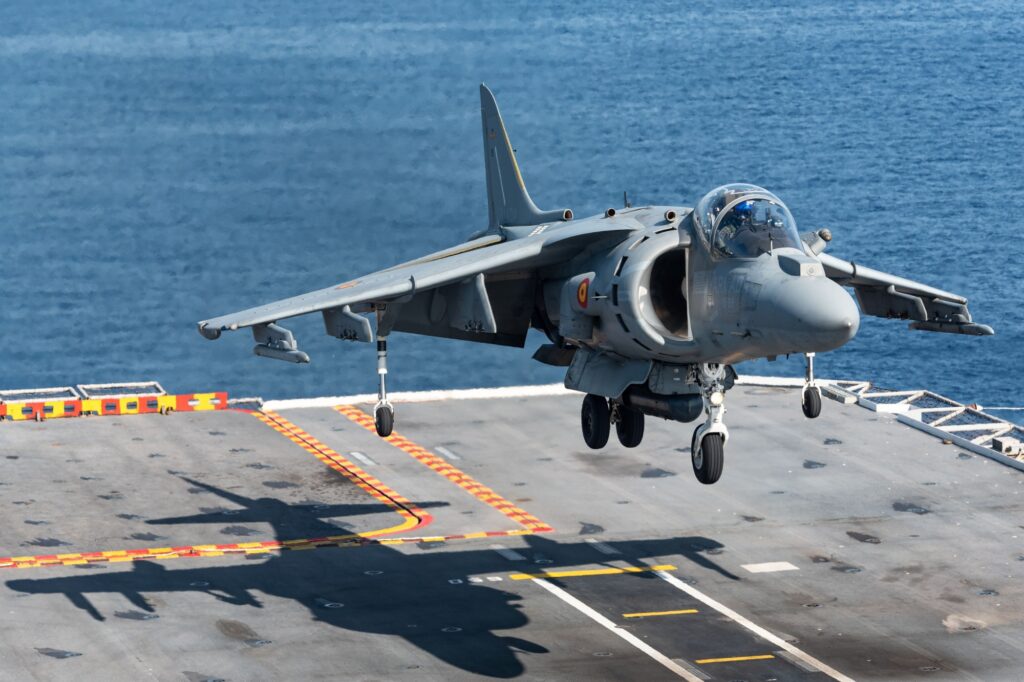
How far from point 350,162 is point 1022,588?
101 metres

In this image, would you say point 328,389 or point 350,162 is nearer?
point 328,389

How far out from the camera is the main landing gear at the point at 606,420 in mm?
49875

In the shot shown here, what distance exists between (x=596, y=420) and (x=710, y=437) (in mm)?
6381

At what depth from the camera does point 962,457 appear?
65188 mm

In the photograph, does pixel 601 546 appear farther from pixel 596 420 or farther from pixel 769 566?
pixel 596 420

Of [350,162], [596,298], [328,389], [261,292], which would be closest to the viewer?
[596,298]

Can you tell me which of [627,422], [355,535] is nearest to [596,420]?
[627,422]

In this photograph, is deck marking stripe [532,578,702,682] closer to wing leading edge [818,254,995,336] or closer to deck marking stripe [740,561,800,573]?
deck marking stripe [740,561,800,573]

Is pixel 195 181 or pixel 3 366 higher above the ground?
pixel 195 181

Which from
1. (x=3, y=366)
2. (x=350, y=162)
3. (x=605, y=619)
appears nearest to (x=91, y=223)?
(x=350, y=162)

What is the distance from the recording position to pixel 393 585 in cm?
5256

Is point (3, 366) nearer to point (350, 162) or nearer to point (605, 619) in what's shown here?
point (350, 162)

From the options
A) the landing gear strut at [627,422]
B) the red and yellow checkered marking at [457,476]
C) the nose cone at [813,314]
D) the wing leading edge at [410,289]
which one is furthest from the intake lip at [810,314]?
the red and yellow checkered marking at [457,476]

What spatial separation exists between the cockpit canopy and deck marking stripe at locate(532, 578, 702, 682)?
10888 millimetres
